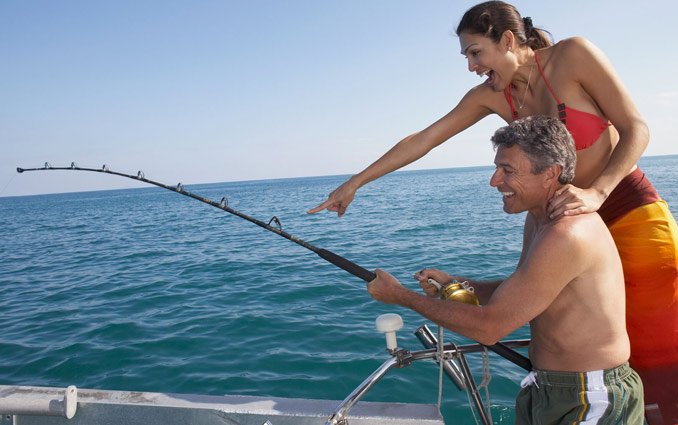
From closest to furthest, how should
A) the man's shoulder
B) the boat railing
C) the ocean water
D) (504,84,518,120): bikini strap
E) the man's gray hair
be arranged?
the man's shoulder → the man's gray hair → the boat railing → (504,84,518,120): bikini strap → the ocean water

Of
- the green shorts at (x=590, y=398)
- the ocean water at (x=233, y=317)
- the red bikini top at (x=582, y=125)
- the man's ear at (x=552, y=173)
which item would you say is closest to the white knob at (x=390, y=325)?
the green shorts at (x=590, y=398)

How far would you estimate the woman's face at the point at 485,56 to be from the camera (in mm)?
2150

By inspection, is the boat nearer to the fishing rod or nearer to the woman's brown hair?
the fishing rod

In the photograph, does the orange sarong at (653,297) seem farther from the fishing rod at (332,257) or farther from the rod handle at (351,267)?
the rod handle at (351,267)

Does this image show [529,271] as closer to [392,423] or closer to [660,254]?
[660,254]

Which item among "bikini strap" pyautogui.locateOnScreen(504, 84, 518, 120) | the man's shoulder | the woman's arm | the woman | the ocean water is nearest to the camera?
the man's shoulder

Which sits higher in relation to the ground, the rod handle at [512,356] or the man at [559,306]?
the man at [559,306]

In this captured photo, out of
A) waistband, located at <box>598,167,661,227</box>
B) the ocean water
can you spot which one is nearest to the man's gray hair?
waistband, located at <box>598,167,661,227</box>

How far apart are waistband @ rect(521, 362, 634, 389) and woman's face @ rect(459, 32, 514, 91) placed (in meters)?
1.40

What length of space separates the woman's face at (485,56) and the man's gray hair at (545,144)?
0.48 meters

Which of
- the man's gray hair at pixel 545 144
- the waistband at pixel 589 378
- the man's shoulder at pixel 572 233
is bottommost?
the waistband at pixel 589 378

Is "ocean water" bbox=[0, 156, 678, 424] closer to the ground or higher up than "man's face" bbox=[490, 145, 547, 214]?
closer to the ground

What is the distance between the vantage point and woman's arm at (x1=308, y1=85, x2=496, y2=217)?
271 centimetres

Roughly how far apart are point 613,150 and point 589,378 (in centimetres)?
104
